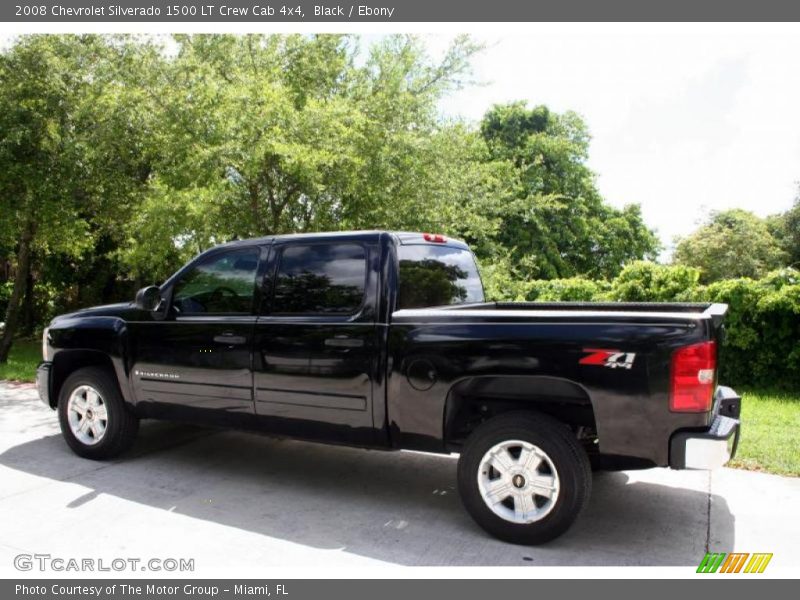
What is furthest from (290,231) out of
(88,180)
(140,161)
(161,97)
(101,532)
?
(101,532)

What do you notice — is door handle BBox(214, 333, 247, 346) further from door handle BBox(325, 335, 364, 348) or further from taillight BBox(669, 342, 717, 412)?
taillight BBox(669, 342, 717, 412)

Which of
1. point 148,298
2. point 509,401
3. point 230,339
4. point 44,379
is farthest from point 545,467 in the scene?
point 44,379

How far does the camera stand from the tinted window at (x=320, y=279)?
4.55 m

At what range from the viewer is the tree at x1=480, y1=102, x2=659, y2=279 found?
94.4 feet

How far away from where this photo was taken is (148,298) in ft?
17.1

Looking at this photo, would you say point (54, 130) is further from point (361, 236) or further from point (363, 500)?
point (363, 500)

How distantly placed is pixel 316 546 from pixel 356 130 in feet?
19.8

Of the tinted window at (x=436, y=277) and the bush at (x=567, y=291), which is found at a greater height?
the tinted window at (x=436, y=277)

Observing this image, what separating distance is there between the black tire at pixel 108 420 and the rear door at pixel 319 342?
1.57m

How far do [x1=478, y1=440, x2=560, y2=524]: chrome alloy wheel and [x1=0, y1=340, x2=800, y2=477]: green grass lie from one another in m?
2.67

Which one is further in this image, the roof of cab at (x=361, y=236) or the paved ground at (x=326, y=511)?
the roof of cab at (x=361, y=236)

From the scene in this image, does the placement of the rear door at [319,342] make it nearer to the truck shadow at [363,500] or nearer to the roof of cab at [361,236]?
the roof of cab at [361,236]

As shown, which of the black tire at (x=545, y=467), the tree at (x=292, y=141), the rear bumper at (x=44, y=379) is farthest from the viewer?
the tree at (x=292, y=141)

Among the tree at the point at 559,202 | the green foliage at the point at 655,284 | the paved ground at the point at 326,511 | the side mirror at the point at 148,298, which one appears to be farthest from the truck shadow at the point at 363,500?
the tree at the point at 559,202
